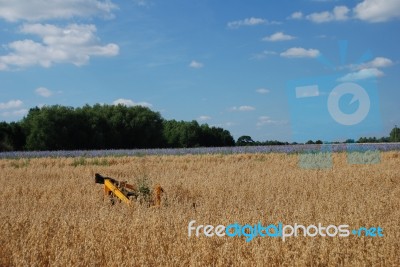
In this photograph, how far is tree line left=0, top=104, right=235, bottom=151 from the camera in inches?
2387

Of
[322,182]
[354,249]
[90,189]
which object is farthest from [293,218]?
[90,189]

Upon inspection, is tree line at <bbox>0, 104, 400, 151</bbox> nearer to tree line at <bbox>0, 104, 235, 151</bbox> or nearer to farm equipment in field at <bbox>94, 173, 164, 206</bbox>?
tree line at <bbox>0, 104, 235, 151</bbox>

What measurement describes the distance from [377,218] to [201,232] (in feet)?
7.43

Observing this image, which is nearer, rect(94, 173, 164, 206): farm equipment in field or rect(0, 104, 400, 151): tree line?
rect(94, 173, 164, 206): farm equipment in field

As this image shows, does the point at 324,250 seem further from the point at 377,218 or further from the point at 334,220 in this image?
the point at 377,218

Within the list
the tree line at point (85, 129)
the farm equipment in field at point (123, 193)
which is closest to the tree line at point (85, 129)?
the tree line at point (85, 129)

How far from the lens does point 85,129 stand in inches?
2520

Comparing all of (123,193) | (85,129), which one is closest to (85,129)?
(85,129)

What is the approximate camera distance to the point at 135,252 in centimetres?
471

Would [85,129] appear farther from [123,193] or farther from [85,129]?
[123,193]

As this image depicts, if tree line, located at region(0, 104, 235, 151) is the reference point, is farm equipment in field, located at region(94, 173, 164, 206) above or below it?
below

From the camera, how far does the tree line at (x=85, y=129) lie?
199ft

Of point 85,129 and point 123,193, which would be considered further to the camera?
point 85,129

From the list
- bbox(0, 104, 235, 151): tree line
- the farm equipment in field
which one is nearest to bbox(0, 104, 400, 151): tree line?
bbox(0, 104, 235, 151): tree line
